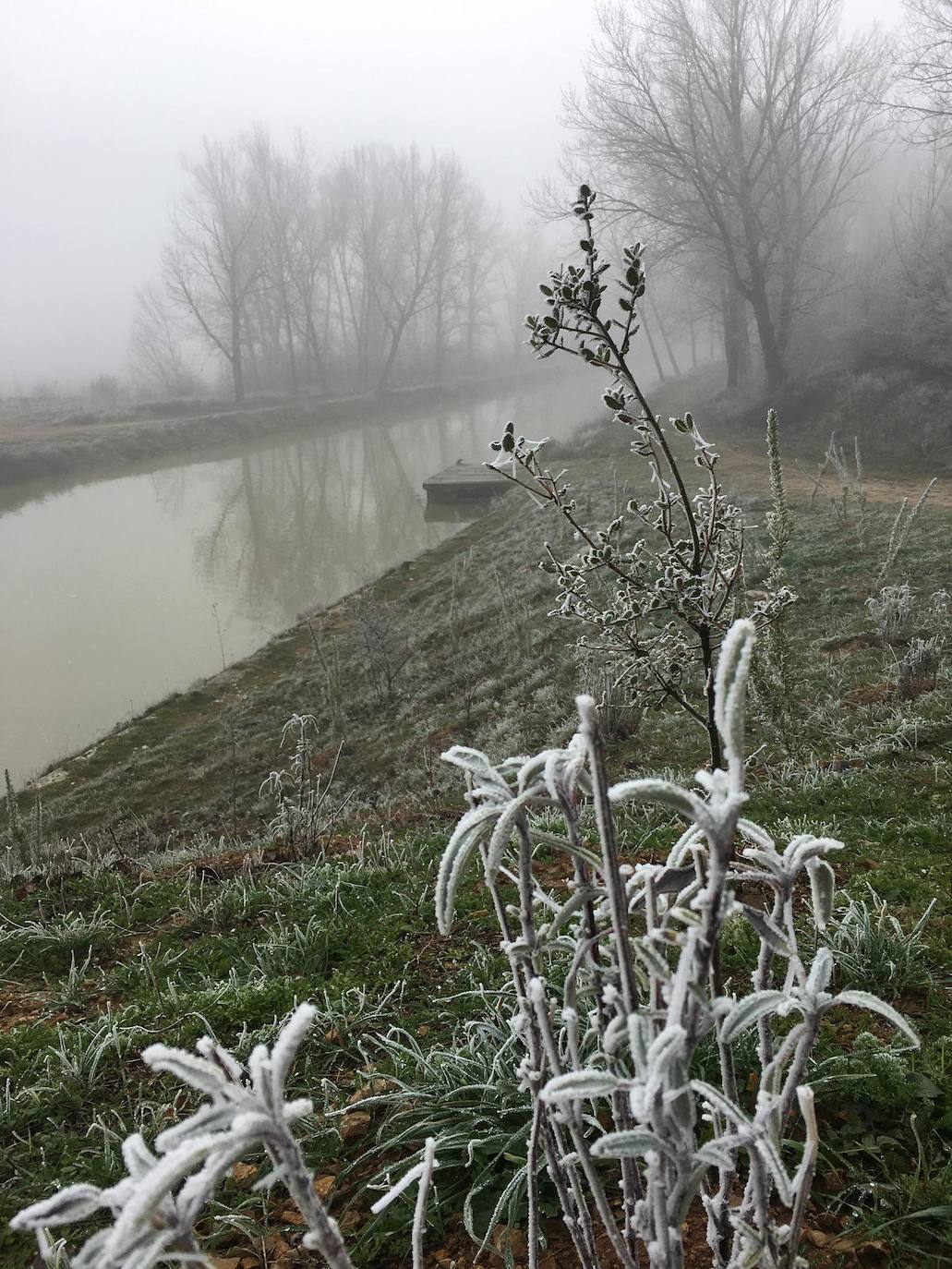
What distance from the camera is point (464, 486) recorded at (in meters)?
20.0

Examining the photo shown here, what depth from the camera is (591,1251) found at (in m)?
1.15

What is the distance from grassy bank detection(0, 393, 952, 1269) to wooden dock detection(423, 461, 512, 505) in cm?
1256

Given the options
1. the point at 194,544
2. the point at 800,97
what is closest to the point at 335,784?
the point at 194,544

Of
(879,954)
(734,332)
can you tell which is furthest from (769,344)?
(879,954)

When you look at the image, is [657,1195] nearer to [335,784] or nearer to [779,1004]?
[779,1004]

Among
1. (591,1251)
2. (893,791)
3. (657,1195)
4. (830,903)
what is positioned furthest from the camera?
(893,791)

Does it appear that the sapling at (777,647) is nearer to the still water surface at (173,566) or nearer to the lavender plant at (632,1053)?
the lavender plant at (632,1053)

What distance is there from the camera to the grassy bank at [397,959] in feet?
5.44

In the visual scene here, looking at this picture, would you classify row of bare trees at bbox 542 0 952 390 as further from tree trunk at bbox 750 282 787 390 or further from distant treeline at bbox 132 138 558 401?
distant treeline at bbox 132 138 558 401

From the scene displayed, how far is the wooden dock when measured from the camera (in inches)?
773

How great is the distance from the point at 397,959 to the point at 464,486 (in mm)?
18066

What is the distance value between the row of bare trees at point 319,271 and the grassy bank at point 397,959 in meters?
34.4

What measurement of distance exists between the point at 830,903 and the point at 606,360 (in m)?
1.66

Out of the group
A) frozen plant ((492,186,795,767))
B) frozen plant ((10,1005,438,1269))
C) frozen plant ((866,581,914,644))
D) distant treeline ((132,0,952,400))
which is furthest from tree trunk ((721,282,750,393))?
frozen plant ((10,1005,438,1269))
